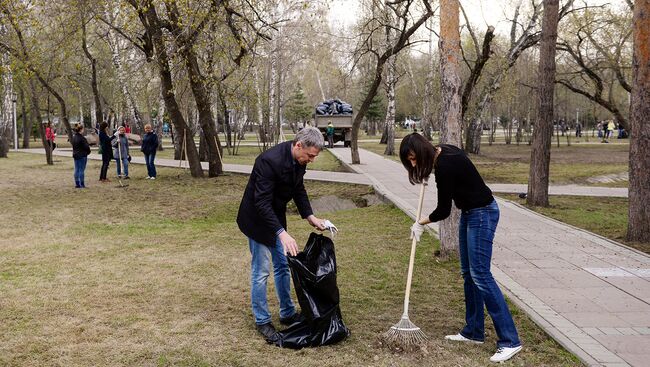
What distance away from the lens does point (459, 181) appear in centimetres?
443

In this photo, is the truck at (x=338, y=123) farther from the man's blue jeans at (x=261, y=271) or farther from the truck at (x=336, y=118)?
the man's blue jeans at (x=261, y=271)

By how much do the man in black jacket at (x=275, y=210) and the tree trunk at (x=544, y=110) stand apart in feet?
25.6

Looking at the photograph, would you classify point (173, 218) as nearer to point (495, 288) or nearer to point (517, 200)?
point (517, 200)

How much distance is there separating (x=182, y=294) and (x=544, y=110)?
836cm

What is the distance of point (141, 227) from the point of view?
10.4 metres

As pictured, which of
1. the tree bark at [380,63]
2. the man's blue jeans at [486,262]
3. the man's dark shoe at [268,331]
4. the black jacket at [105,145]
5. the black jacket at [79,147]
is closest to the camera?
the man's blue jeans at [486,262]

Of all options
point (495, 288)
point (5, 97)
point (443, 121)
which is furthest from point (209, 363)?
point (5, 97)

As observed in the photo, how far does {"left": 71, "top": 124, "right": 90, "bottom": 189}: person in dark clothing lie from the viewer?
50.2ft

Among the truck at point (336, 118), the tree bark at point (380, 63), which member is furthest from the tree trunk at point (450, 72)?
the truck at point (336, 118)

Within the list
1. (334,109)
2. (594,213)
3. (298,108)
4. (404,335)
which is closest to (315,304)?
(404,335)

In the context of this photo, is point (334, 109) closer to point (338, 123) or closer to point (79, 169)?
point (338, 123)

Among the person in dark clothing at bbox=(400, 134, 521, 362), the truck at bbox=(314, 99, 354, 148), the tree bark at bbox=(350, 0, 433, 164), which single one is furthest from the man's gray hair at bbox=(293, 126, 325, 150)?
the truck at bbox=(314, 99, 354, 148)

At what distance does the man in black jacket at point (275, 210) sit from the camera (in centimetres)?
466

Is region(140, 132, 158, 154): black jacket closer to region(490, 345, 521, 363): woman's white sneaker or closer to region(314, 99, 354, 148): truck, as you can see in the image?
region(490, 345, 521, 363): woman's white sneaker
